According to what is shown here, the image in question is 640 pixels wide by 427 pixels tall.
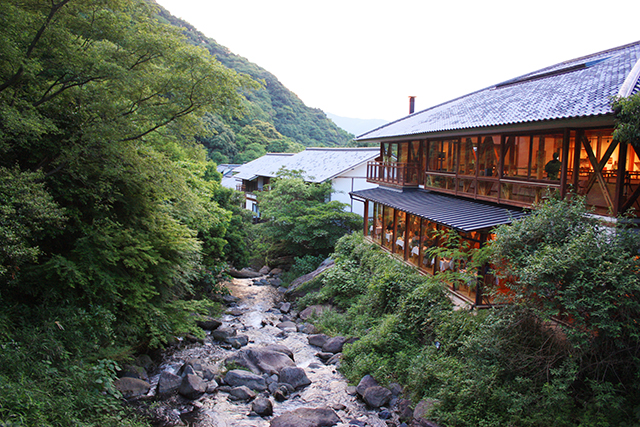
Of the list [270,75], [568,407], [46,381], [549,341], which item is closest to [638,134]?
[549,341]

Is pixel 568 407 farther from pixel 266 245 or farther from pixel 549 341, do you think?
pixel 266 245

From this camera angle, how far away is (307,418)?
9.98 meters

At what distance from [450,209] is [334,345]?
6323 millimetres

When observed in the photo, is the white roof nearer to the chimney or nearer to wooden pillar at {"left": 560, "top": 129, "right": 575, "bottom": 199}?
the chimney

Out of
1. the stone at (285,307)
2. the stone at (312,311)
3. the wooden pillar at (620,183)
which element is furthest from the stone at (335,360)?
the wooden pillar at (620,183)

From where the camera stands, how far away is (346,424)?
10031 mm

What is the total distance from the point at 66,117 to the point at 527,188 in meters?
12.7

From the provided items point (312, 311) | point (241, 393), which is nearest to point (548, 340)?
point (241, 393)

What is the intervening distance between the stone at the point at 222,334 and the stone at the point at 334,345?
3.72 metres

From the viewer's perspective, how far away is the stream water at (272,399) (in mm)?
10219

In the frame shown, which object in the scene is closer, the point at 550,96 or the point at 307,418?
the point at 307,418

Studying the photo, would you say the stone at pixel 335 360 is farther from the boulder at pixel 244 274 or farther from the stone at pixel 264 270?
the stone at pixel 264 270

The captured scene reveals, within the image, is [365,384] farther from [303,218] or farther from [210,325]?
[303,218]

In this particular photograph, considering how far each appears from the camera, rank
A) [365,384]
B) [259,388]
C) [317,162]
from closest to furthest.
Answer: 1. [365,384]
2. [259,388]
3. [317,162]
